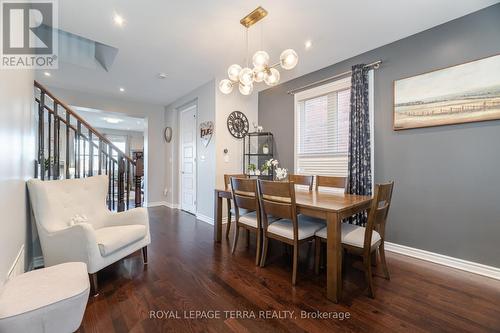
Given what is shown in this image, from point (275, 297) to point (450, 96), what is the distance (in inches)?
107

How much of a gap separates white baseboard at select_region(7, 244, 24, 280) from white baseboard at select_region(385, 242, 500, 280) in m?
3.64

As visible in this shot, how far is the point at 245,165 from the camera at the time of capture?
14.3 feet

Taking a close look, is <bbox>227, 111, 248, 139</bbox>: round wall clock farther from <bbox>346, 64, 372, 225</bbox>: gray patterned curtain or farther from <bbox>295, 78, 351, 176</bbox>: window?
<bbox>346, 64, 372, 225</bbox>: gray patterned curtain

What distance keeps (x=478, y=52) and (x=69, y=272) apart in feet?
13.2

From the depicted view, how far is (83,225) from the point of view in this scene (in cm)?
177

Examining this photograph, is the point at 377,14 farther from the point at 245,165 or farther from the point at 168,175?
the point at 168,175

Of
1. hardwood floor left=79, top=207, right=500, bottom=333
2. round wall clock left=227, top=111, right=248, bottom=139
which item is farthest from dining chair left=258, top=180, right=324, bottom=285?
round wall clock left=227, top=111, right=248, bottom=139

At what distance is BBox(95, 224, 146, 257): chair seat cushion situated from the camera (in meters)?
1.88

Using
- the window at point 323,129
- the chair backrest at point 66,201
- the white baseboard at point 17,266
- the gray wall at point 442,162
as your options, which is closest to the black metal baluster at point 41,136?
the chair backrest at point 66,201

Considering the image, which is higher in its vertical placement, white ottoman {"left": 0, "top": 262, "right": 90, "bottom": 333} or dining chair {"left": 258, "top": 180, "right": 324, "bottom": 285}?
dining chair {"left": 258, "top": 180, "right": 324, "bottom": 285}

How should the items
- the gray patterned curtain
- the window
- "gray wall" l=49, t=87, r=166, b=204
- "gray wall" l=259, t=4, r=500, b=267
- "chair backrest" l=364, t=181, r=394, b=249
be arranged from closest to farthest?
"chair backrest" l=364, t=181, r=394, b=249 < "gray wall" l=259, t=4, r=500, b=267 < the gray patterned curtain < the window < "gray wall" l=49, t=87, r=166, b=204

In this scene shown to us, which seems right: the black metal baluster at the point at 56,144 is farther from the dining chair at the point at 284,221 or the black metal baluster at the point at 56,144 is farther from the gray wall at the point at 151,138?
the gray wall at the point at 151,138

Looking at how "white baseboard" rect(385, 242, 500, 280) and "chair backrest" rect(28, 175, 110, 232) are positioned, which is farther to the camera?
"white baseboard" rect(385, 242, 500, 280)

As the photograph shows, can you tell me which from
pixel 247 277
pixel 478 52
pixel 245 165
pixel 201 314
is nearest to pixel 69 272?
pixel 201 314
